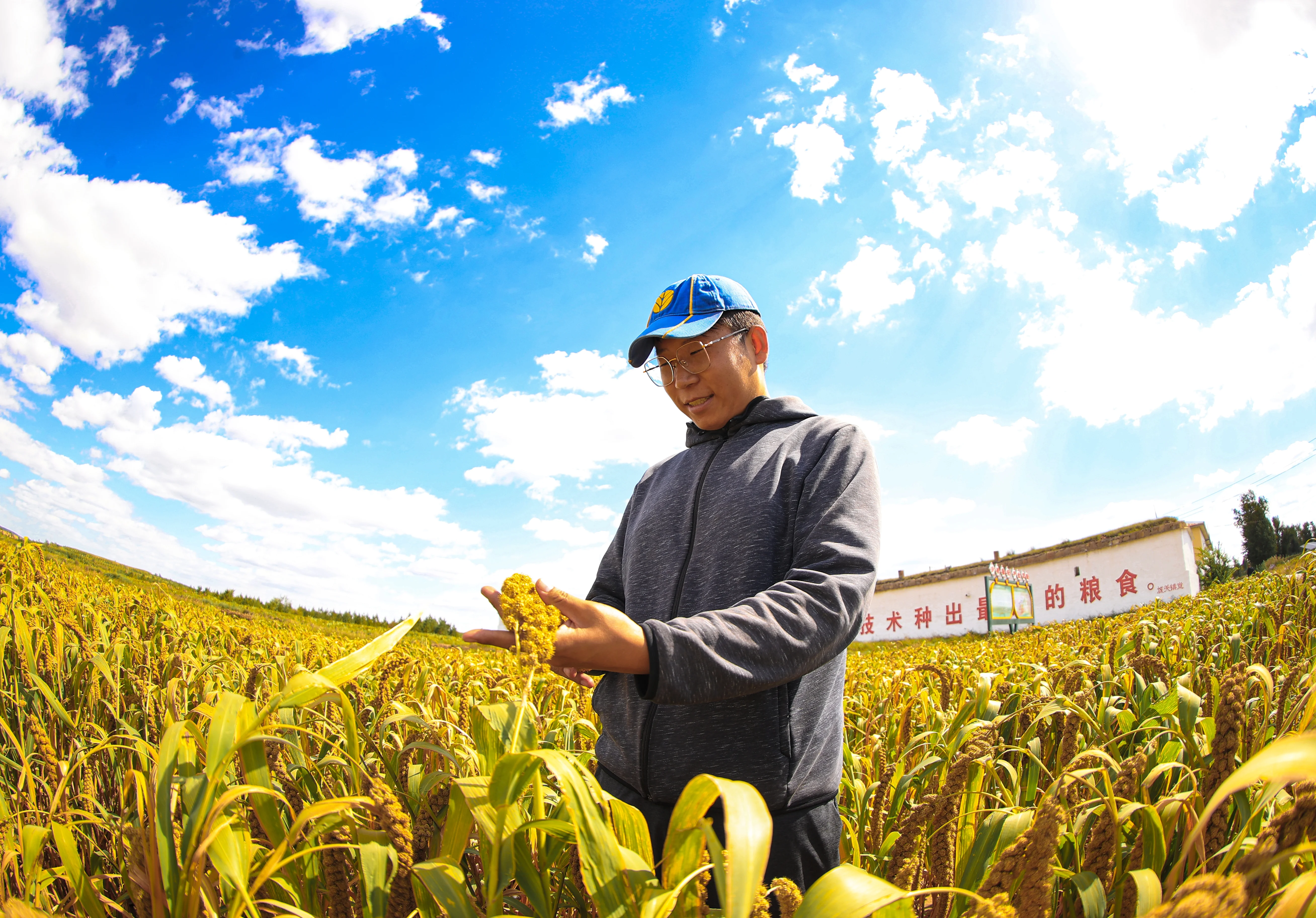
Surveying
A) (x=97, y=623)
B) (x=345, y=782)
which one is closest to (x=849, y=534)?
(x=345, y=782)

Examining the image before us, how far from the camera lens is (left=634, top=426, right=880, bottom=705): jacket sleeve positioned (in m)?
0.96

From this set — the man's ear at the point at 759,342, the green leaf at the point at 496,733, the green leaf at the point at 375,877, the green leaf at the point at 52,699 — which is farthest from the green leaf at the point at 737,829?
the green leaf at the point at 52,699

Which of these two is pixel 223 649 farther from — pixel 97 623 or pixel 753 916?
pixel 753 916

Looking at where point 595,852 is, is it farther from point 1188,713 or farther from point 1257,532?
point 1257,532

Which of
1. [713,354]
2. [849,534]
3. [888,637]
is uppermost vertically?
[713,354]

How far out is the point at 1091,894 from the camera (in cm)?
92

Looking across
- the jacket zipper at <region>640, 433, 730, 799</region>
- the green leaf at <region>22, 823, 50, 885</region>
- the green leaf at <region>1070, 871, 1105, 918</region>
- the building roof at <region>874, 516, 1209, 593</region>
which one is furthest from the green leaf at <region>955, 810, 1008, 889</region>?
the building roof at <region>874, 516, 1209, 593</region>

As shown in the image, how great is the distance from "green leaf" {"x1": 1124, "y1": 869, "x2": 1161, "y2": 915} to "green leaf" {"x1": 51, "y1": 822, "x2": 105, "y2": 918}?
1.45 metres

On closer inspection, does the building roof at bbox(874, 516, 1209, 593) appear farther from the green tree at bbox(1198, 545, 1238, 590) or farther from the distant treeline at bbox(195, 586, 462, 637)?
the distant treeline at bbox(195, 586, 462, 637)

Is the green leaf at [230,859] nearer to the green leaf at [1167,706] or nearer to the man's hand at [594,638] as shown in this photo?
the man's hand at [594,638]

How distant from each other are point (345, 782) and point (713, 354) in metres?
1.38

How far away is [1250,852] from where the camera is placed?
590 mm

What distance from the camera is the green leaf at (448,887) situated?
0.70 metres

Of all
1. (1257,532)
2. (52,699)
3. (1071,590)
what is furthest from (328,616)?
(1257,532)
